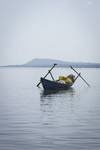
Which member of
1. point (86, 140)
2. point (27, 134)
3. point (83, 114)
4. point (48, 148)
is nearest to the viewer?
point (48, 148)

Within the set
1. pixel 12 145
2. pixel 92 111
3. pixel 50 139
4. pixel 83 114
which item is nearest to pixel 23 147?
pixel 12 145

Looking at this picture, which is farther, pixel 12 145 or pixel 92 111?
pixel 92 111

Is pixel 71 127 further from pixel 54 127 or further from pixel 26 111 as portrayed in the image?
pixel 26 111

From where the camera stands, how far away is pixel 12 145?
2720cm

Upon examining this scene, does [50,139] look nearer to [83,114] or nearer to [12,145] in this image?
[12,145]

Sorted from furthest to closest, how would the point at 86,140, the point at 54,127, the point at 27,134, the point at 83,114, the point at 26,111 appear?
1. the point at 26,111
2. the point at 83,114
3. the point at 54,127
4. the point at 27,134
5. the point at 86,140

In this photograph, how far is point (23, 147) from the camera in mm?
26516

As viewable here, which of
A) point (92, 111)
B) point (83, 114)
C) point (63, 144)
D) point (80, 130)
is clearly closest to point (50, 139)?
point (63, 144)

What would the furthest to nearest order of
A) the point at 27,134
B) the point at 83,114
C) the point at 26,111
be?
the point at 26,111
the point at 83,114
the point at 27,134

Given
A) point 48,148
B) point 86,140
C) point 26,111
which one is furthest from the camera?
point 26,111

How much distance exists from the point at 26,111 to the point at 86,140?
18580mm

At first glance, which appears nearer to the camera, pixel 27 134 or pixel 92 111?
pixel 27 134

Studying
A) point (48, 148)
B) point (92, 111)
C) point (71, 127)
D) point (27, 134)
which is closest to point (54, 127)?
point (71, 127)

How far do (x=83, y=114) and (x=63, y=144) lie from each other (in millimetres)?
16044
